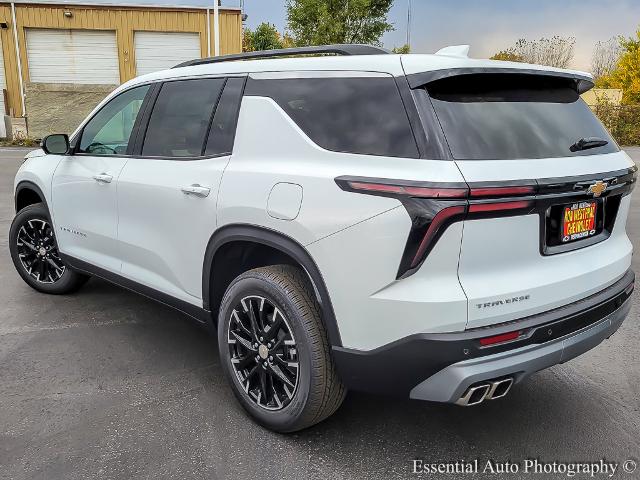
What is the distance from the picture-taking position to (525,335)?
2.29 m

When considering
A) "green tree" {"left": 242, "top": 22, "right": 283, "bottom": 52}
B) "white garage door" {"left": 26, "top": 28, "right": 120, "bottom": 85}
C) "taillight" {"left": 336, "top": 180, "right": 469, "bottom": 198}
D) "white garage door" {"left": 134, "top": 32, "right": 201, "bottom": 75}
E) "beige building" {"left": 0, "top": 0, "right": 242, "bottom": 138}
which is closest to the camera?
"taillight" {"left": 336, "top": 180, "right": 469, "bottom": 198}

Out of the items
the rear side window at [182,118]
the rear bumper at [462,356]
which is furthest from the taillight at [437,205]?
the rear side window at [182,118]

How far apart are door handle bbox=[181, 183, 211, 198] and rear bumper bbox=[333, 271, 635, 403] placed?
112 cm

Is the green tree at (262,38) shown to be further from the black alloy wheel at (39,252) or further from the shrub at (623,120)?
the black alloy wheel at (39,252)

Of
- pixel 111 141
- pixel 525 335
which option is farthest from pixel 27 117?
pixel 525 335

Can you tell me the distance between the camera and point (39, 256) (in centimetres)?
473

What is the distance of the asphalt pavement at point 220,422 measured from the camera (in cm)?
258

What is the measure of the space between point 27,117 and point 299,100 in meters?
21.3

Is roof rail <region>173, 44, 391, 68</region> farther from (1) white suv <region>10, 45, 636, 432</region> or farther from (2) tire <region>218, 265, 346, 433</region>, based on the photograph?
(2) tire <region>218, 265, 346, 433</region>

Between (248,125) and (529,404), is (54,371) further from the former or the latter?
(529,404)

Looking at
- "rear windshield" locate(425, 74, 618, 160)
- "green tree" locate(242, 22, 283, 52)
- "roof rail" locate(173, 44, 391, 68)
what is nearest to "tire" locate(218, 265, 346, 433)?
"rear windshield" locate(425, 74, 618, 160)

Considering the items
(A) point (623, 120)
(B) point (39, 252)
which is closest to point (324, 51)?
(B) point (39, 252)

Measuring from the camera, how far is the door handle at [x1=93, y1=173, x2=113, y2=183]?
12.1 ft

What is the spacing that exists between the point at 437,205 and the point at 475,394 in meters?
0.79
